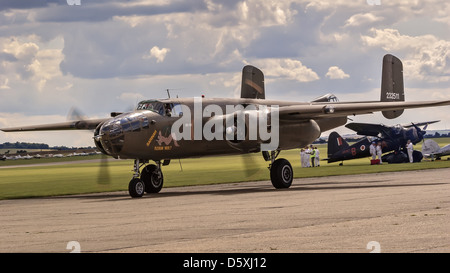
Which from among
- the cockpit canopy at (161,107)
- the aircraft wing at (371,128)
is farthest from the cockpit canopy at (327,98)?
the aircraft wing at (371,128)

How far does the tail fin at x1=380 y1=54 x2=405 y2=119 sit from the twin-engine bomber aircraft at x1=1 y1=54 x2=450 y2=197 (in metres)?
7.52

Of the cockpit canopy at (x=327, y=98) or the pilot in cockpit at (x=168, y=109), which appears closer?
the pilot in cockpit at (x=168, y=109)

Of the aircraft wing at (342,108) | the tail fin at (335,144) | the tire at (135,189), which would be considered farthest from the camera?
the tail fin at (335,144)

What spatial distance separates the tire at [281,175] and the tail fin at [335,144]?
31.2 metres

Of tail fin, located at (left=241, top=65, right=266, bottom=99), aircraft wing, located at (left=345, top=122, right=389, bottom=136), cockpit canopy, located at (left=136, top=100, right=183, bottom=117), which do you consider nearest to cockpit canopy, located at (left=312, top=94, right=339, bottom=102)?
tail fin, located at (left=241, top=65, right=266, bottom=99)

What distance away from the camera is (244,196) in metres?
26.6

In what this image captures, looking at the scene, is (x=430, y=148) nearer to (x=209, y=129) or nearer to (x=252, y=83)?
(x=252, y=83)

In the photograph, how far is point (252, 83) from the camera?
3450 cm

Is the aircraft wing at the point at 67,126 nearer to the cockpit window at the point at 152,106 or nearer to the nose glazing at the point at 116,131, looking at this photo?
the cockpit window at the point at 152,106

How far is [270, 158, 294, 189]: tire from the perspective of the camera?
30.9m

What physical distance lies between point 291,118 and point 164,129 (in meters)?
6.13

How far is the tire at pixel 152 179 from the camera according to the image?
100ft

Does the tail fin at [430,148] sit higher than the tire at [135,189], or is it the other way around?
the tail fin at [430,148]
